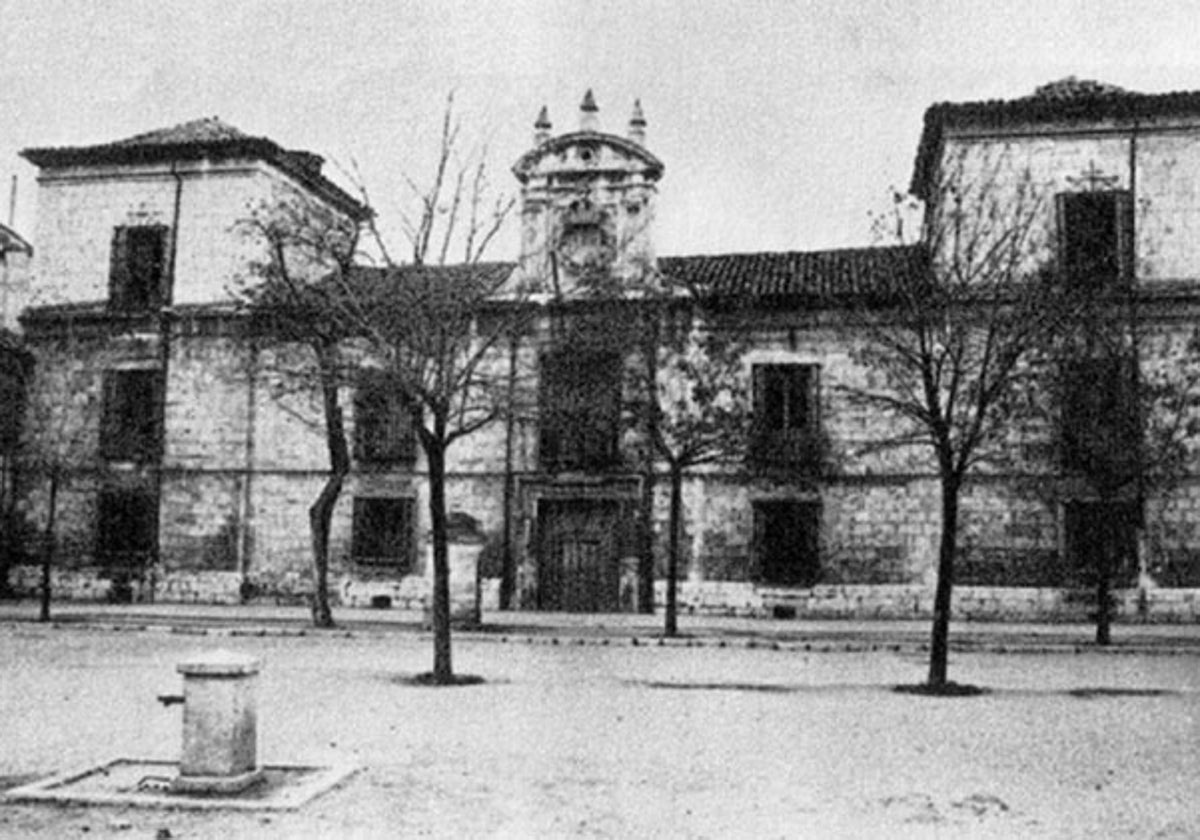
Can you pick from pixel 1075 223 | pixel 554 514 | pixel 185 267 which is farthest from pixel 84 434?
pixel 1075 223

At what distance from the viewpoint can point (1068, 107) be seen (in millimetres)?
25531

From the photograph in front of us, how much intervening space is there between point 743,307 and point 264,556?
→ 11521mm

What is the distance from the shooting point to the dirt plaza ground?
762cm

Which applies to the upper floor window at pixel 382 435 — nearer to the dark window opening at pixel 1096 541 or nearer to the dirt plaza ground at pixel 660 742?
the dirt plaza ground at pixel 660 742

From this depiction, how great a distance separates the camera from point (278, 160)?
29.9m

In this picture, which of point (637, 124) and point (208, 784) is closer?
point (208, 784)

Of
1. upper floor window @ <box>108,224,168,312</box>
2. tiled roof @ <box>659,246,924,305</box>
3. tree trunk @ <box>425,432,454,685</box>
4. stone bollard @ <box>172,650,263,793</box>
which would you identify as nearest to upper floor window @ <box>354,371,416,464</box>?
upper floor window @ <box>108,224,168,312</box>

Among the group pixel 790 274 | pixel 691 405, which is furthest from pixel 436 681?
pixel 790 274

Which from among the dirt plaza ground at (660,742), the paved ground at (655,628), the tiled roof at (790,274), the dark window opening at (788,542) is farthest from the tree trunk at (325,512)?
the dark window opening at (788,542)

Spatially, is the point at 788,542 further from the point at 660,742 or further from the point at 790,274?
the point at 660,742

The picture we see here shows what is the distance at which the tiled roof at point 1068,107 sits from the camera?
82.9ft

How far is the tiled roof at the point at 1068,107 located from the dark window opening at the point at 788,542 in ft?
22.7

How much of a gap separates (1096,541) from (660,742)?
16.4 meters

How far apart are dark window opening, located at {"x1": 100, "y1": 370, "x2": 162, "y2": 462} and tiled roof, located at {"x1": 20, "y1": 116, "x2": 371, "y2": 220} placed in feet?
16.5
